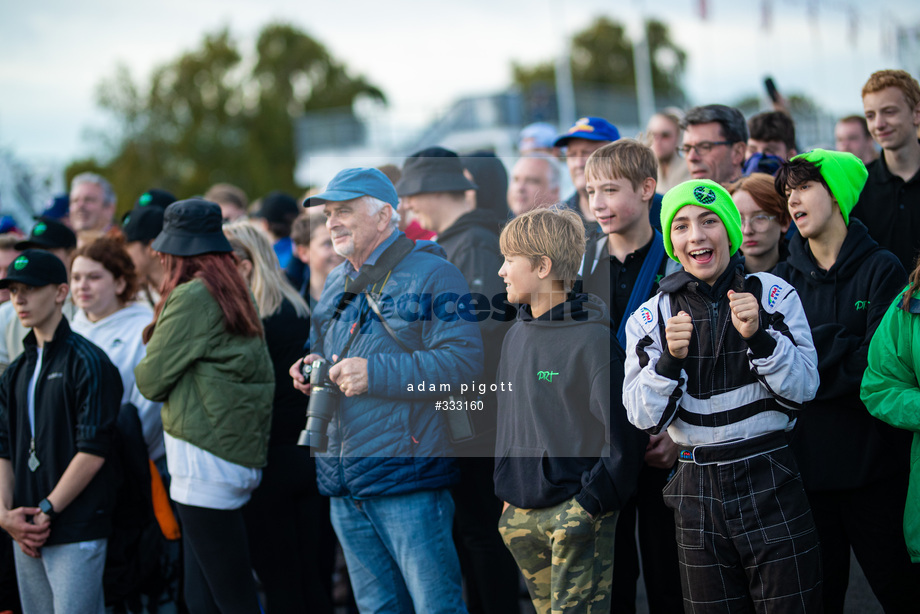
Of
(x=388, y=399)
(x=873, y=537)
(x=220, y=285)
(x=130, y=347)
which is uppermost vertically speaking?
(x=220, y=285)

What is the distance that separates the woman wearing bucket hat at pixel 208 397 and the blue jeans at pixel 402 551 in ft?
1.94

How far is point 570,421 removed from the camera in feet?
9.53

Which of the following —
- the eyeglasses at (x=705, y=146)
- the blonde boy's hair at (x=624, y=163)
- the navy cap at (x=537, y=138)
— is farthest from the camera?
the navy cap at (x=537, y=138)

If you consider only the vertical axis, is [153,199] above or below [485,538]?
above

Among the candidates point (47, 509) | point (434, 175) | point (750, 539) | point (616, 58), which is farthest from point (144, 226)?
point (616, 58)

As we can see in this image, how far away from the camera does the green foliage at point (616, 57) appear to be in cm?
4366

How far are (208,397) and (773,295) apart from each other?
8.08 ft

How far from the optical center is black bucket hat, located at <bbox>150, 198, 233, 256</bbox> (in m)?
3.69

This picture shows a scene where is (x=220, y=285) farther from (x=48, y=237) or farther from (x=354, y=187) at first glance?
(x=48, y=237)

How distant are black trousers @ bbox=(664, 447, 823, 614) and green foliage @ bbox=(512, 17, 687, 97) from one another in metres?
42.7

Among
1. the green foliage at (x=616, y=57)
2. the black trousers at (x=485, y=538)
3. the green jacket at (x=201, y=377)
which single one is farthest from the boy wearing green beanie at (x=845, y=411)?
the green foliage at (x=616, y=57)

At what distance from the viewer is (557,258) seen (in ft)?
9.96

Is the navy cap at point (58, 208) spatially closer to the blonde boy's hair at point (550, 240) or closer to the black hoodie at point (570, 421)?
the blonde boy's hair at point (550, 240)

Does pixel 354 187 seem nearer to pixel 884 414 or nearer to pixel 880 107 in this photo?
pixel 884 414
